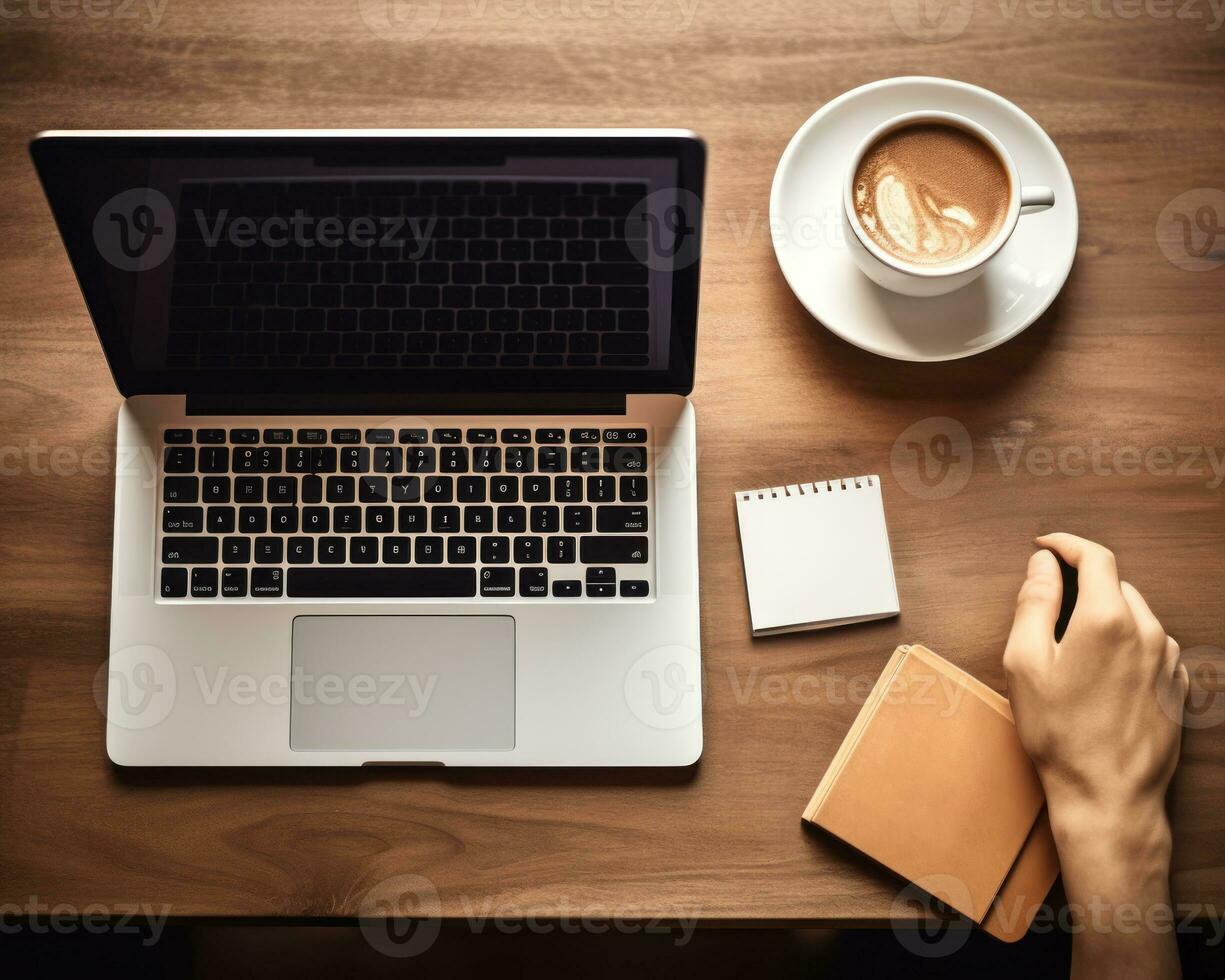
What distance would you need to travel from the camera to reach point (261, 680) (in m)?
0.77

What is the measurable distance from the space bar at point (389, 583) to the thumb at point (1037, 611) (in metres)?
0.45

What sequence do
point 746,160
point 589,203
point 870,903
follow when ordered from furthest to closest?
1. point 746,160
2. point 870,903
3. point 589,203

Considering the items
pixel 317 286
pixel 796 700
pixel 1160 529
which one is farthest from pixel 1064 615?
pixel 317 286

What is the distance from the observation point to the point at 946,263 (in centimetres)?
78

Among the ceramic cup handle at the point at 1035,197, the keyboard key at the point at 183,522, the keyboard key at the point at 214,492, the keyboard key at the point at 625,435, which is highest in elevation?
the ceramic cup handle at the point at 1035,197

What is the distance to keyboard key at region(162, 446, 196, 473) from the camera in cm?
78

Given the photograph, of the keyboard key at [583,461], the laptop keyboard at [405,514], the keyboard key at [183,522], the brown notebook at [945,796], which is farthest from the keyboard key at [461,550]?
the brown notebook at [945,796]

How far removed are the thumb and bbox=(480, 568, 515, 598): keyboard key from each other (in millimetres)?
411

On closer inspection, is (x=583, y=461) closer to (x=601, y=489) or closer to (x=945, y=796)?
(x=601, y=489)

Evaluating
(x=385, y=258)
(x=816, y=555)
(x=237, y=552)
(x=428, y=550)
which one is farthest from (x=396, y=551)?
(x=816, y=555)

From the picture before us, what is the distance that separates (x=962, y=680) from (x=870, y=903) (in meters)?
0.19

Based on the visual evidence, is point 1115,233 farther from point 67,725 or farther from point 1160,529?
point 67,725

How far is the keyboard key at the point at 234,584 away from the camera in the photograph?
0.77 metres

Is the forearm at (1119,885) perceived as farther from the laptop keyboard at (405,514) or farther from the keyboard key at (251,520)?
the keyboard key at (251,520)
